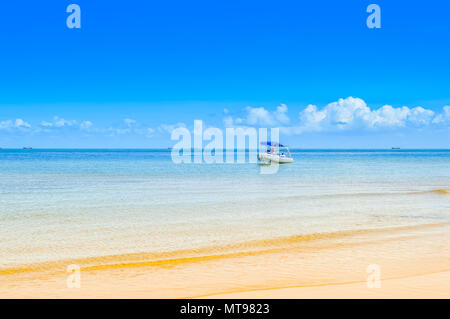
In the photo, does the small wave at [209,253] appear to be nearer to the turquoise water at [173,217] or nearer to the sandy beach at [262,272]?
the sandy beach at [262,272]

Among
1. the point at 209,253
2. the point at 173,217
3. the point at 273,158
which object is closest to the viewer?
the point at 209,253

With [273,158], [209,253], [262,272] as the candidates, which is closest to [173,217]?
[209,253]

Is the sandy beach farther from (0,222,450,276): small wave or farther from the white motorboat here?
the white motorboat

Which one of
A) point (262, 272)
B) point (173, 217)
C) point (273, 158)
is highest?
point (273, 158)

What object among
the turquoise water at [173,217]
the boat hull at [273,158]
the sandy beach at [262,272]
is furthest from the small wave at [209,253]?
the boat hull at [273,158]

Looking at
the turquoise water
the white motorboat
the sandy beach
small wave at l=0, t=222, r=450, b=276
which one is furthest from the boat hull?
the sandy beach

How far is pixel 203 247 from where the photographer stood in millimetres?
12664

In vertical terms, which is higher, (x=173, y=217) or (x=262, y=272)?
(x=173, y=217)

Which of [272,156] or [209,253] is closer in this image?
[209,253]

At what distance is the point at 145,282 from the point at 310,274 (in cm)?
380

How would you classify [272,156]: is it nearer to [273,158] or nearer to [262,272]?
[273,158]

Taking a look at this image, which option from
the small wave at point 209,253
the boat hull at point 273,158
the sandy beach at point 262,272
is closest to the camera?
the sandy beach at point 262,272

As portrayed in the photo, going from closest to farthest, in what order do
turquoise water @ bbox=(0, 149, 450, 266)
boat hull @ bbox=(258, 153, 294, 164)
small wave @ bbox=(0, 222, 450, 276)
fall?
small wave @ bbox=(0, 222, 450, 276), turquoise water @ bbox=(0, 149, 450, 266), boat hull @ bbox=(258, 153, 294, 164)
